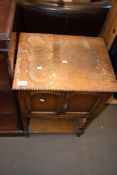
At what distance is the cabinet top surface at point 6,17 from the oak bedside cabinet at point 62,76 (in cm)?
29

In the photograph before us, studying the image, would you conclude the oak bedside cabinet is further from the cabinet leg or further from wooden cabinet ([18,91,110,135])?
the cabinet leg

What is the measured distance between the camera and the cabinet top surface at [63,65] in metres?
0.95

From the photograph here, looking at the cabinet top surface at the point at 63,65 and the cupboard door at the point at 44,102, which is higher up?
the cabinet top surface at the point at 63,65

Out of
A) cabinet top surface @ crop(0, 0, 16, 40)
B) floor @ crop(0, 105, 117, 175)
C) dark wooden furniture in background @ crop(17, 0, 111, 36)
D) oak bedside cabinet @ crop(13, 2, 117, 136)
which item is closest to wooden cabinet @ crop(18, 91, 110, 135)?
oak bedside cabinet @ crop(13, 2, 117, 136)

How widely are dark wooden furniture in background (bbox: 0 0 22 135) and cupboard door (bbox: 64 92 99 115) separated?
1.08ft

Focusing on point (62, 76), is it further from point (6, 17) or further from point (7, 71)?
point (6, 17)

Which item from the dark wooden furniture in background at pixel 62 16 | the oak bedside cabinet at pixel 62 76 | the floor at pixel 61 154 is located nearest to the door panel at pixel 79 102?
the oak bedside cabinet at pixel 62 76

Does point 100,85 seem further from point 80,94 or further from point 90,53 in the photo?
point 90,53

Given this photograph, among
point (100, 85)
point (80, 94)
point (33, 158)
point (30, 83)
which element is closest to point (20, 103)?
point (30, 83)

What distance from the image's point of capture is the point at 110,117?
5.48 feet

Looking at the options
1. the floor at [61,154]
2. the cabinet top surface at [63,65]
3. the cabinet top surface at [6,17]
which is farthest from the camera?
the floor at [61,154]

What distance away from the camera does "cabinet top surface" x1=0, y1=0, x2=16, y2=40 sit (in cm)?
67

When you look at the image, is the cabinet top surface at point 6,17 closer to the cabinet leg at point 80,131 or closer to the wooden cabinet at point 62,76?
the wooden cabinet at point 62,76

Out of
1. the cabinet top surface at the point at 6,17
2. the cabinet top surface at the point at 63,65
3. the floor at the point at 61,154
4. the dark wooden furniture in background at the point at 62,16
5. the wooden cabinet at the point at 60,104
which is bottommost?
the floor at the point at 61,154
